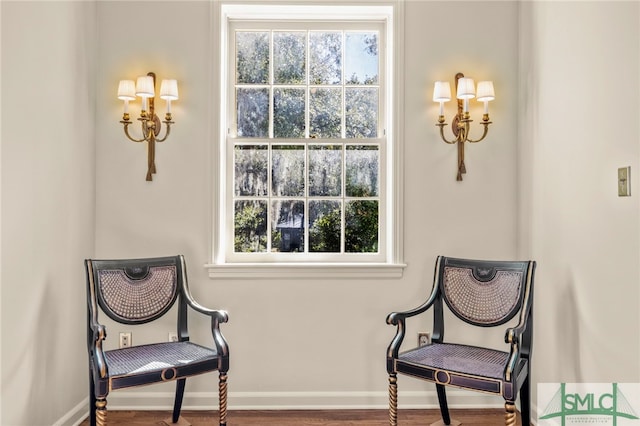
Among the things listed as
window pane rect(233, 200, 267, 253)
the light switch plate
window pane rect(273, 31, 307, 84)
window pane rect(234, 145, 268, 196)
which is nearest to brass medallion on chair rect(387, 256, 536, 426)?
the light switch plate

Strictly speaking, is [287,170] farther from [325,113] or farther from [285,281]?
[285,281]

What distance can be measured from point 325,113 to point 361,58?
420 millimetres

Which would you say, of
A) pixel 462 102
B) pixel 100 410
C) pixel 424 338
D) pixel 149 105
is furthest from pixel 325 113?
pixel 100 410

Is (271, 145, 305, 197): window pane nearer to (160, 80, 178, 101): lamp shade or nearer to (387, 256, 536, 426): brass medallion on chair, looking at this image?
(160, 80, 178, 101): lamp shade

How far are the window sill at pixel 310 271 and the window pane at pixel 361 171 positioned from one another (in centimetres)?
47

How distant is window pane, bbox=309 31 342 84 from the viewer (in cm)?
296

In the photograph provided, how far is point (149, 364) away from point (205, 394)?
0.79 meters

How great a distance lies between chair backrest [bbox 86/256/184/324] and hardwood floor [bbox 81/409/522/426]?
25.8 inches

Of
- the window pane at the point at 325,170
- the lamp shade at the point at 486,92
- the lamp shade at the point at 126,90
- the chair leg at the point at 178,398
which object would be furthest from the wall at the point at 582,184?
the lamp shade at the point at 126,90

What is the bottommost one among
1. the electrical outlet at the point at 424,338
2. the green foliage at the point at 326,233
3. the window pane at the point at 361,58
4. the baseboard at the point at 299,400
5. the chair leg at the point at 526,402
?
the baseboard at the point at 299,400

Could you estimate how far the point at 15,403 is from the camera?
202 centimetres

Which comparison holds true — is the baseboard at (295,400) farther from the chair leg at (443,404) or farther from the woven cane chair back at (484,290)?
the woven cane chair back at (484,290)

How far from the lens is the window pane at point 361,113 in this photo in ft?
9.67

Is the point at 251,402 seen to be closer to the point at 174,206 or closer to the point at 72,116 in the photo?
the point at 174,206
